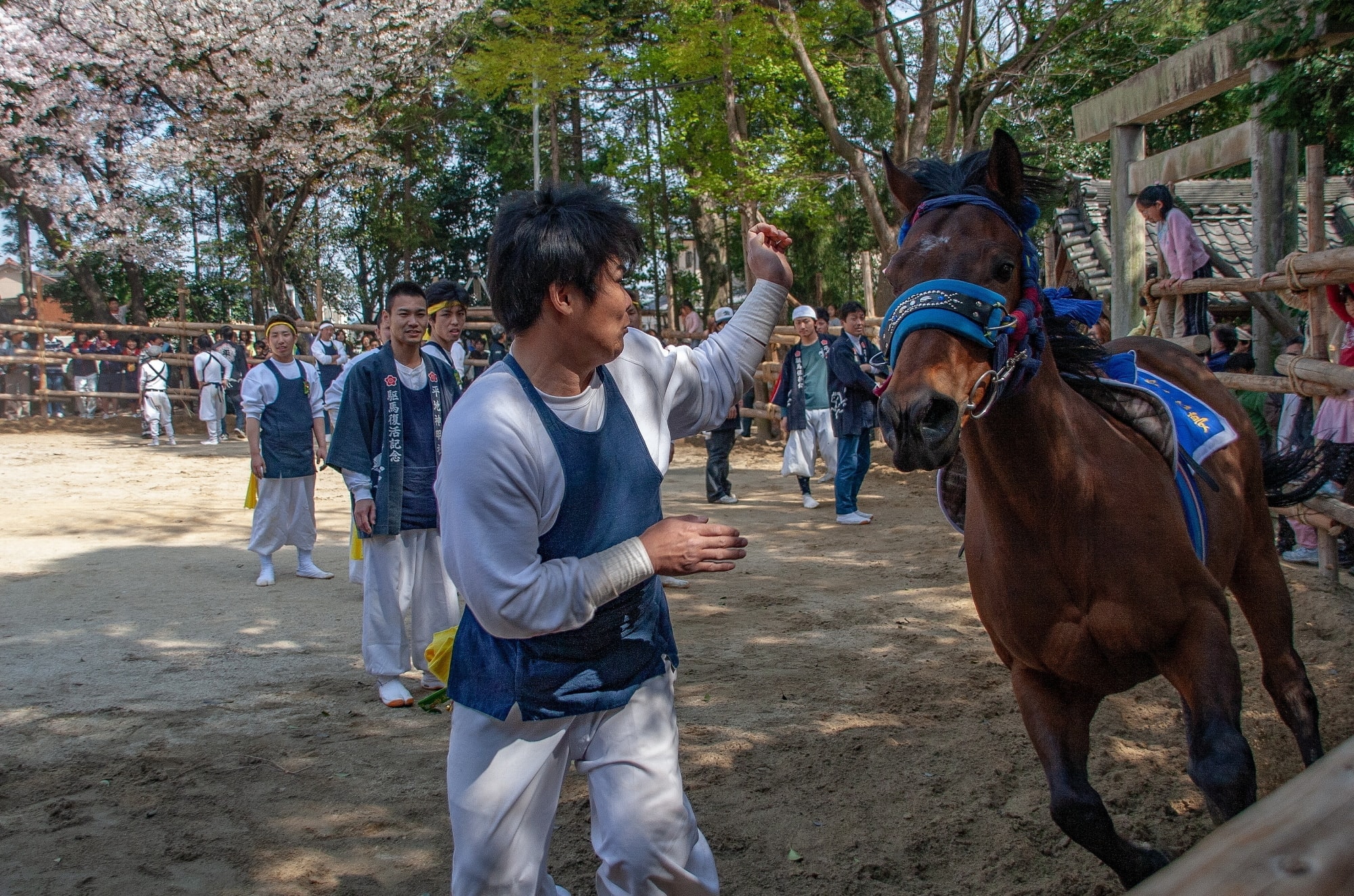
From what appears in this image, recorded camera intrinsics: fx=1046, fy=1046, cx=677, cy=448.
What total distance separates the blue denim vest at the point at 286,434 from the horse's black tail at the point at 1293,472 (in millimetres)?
6130

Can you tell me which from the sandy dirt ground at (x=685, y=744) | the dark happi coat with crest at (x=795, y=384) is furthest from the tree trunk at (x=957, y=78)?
the sandy dirt ground at (x=685, y=744)

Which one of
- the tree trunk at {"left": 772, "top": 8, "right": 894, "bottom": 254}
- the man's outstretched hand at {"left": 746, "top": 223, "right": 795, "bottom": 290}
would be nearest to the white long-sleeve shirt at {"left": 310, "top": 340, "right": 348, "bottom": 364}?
the tree trunk at {"left": 772, "top": 8, "right": 894, "bottom": 254}

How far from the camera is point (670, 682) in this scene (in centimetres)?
234

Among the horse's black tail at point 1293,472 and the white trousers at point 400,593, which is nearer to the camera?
the horse's black tail at point 1293,472

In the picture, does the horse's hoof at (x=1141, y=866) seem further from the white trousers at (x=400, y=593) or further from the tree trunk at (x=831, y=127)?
the tree trunk at (x=831, y=127)

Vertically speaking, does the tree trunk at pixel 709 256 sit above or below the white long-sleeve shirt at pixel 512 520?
above

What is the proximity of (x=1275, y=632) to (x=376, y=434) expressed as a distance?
149 inches

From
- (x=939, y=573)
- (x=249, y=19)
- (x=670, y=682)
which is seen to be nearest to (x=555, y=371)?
(x=670, y=682)

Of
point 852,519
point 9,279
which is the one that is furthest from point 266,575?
point 9,279

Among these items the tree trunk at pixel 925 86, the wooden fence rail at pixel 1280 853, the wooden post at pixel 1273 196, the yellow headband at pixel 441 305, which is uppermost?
the tree trunk at pixel 925 86

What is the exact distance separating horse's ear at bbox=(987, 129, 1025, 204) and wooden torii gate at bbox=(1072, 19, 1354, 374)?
4225mm

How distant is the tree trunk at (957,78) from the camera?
11.9 meters

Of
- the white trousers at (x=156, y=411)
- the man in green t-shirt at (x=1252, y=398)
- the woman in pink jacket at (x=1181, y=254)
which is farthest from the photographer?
the white trousers at (x=156, y=411)

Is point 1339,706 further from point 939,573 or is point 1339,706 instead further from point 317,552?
point 317,552
